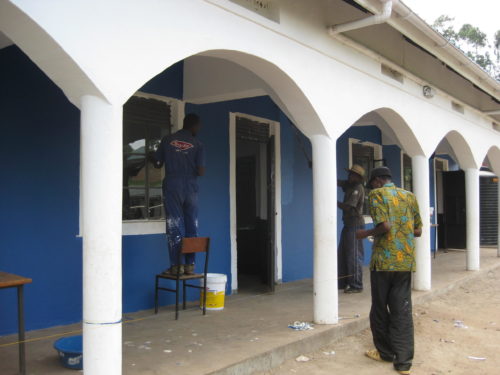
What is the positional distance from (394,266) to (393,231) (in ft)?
1.03

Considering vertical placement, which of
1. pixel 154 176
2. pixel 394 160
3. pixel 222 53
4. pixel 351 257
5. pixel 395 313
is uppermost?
pixel 222 53

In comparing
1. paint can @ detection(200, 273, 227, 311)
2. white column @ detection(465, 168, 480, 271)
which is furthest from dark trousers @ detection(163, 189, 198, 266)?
white column @ detection(465, 168, 480, 271)

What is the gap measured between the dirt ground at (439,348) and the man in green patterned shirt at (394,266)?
0.30 metres

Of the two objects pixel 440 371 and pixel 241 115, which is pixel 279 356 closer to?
pixel 440 371

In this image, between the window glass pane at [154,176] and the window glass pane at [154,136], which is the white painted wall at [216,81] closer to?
the window glass pane at [154,136]

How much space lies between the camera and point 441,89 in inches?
322

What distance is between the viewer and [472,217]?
9.72 m

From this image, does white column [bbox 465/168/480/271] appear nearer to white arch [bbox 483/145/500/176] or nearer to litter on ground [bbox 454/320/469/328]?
white arch [bbox 483/145/500/176]

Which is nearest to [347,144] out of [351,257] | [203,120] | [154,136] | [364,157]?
[364,157]

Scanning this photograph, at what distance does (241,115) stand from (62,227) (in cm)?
321

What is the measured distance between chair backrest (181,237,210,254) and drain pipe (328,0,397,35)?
2.67 m

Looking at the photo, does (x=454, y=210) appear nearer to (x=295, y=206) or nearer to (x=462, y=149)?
(x=462, y=149)

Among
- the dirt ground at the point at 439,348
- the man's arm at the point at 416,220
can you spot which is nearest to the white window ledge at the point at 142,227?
the dirt ground at the point at 439,348

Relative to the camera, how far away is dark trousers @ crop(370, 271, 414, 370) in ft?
15.0
